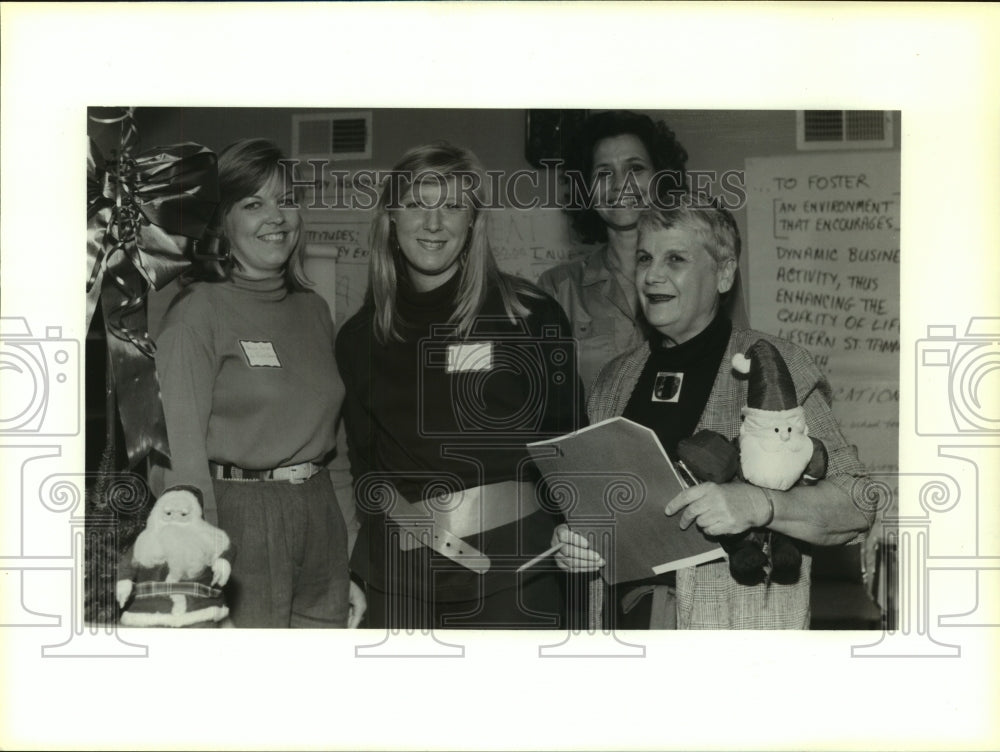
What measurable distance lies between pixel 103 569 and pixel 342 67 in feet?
5.67

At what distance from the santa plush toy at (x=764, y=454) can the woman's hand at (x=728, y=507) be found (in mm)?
25

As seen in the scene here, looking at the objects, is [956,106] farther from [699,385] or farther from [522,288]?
[522,288]

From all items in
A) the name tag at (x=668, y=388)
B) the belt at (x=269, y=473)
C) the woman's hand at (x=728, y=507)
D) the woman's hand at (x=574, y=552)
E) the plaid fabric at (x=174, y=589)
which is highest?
the name tag at (x=668, y=388)

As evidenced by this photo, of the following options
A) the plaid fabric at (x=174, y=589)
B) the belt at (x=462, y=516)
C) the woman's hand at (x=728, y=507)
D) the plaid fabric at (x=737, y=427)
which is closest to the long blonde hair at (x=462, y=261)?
the plaid fabric at (x=737, y=427)

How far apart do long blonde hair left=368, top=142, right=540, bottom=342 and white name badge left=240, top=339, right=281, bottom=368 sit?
12.8 inches

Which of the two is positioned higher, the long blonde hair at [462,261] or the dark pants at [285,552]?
the long blonde hair at [462,261]

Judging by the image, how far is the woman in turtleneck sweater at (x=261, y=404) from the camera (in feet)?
11.2

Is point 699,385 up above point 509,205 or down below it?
below

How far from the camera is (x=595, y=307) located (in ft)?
11.4

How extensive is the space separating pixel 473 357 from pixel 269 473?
722 millimetres

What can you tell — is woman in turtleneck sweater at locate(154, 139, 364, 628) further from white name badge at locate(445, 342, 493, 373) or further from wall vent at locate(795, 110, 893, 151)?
wall vent at locate(795, 110, 893, 151)

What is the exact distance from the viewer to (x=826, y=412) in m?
3.46

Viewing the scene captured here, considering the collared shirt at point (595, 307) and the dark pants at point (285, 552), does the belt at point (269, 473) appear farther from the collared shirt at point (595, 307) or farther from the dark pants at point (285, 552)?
the collared shirt at point (595, 307)

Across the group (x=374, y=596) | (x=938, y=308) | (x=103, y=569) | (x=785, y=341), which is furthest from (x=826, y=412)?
(x=103, y=569)
